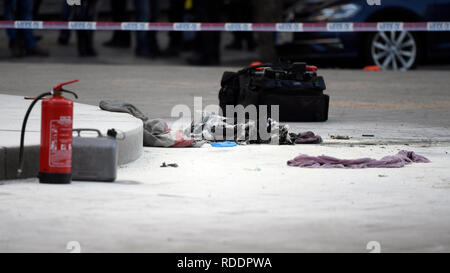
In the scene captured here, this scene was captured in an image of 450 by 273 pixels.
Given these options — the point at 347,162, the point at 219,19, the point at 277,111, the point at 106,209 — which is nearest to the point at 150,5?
the point at 219,19

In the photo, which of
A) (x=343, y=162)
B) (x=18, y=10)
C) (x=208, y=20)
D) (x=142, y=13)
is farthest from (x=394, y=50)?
(x=343, y=162)

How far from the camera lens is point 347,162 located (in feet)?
22.9

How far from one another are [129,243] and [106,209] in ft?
2.40

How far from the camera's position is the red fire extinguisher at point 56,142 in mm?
5875

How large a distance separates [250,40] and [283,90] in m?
10.2

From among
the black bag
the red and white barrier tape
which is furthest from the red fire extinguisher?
the red and white barrier tape

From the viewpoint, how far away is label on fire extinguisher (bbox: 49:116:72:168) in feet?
19.3

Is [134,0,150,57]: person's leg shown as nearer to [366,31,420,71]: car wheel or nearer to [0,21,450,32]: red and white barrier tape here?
[0,21,450,32]: red and white barrier tape

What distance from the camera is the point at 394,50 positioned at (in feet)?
50.1

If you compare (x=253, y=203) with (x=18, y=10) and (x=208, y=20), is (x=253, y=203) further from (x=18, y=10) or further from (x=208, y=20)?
(x=208, y=20)

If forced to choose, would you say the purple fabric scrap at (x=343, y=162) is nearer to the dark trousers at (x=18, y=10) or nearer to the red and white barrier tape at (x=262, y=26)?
the red and white barrier tape at (x=262, y=26)

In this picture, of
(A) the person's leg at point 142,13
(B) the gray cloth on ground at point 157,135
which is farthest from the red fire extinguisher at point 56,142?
(A) the person's leg at point 142,13

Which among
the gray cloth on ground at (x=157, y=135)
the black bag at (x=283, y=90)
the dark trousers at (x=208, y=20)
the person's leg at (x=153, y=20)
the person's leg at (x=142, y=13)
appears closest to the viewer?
the gray cloth on ground at (x=157, y=135)
